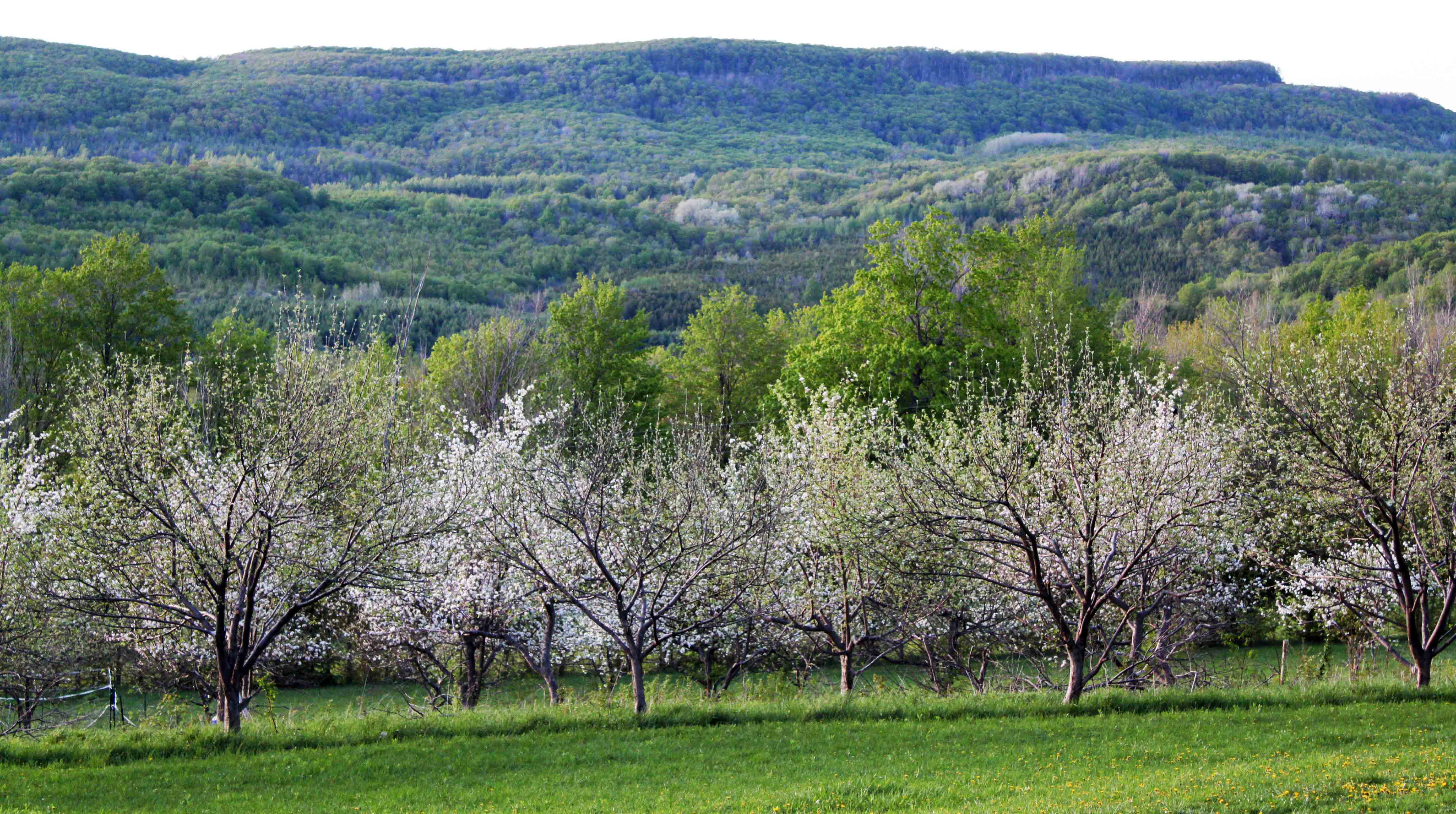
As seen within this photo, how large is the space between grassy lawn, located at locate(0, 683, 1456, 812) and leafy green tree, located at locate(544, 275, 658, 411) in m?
24.8

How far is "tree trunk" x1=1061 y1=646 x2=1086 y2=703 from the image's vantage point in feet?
56.1

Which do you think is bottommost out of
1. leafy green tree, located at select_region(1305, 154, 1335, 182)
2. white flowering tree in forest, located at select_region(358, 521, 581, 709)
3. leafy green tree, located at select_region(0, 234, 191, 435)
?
white flowering tree in forest, located at select_region(358, 521, 581, 709)

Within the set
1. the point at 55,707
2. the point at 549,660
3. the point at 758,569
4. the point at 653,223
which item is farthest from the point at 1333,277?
the point at 653,223

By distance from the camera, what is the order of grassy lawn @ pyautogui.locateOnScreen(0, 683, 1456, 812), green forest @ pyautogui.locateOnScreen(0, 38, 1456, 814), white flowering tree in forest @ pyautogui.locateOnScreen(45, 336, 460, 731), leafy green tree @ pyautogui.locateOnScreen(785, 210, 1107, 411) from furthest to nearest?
leafy green tree @ pyautogui.locateOnScreen(785, 210, 1107, 411)
white flowering tree in forest @ pyautogui.locateOnScreen(45, 336, 460, 731)
green forest @ pyautogui.locateOnScreen(0, 38, 1456, 814)
grassy lawn @ pyautogui.locateOnScreen(0, 683, 1456, 812)

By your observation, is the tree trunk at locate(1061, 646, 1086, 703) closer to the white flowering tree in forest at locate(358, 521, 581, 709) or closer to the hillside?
the white flowering tree in forest at locate(358, 521, 581, 709)

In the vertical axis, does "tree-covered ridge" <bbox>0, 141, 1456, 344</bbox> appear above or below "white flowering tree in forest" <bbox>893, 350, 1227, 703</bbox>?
above

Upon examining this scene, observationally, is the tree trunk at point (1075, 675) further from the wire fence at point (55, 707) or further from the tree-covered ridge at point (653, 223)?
the tree-covered ridge at point (653, 223)

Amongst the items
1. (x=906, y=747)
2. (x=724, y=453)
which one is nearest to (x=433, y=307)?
(x=724, y=453)

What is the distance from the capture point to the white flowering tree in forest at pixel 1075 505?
55.2 ft

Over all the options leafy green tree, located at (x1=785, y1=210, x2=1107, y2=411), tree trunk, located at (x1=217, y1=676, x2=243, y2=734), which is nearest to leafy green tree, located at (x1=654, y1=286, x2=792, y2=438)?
leafy green tree, located at (x1=785, y1=210, x2=1107, y2=411)

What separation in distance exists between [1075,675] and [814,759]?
5.20 metres

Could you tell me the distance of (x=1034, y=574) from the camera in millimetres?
16625

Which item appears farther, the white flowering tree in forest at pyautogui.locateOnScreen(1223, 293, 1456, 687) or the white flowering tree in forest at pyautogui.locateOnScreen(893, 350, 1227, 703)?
the white flowering tree in forest at pyautogui.locateOnScreen(1223, 293, 1456, 687)

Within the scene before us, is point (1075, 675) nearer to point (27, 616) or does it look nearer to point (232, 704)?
point (232, 704)
